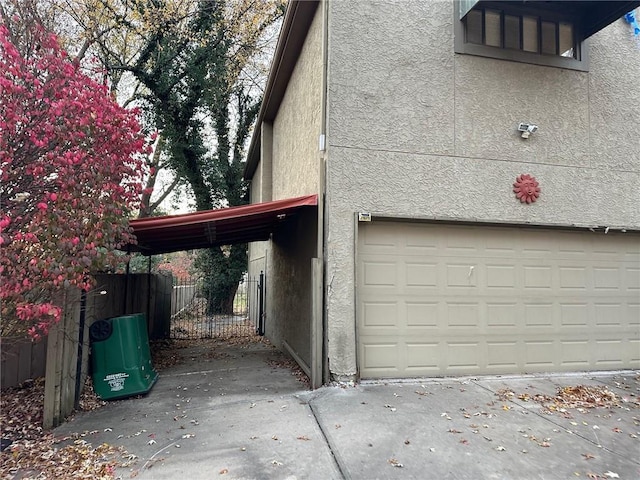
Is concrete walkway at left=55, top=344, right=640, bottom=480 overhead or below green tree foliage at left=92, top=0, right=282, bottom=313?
below

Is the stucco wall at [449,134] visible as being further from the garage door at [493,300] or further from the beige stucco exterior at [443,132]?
the garage door at [493,300]

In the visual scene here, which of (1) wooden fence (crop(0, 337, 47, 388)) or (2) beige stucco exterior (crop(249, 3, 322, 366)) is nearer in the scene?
(1) wooden fence (crop(0, 337, 47, 388))

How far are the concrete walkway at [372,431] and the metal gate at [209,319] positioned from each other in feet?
22.2

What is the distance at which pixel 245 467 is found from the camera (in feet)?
11.7

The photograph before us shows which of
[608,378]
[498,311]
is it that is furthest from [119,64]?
[608,378]

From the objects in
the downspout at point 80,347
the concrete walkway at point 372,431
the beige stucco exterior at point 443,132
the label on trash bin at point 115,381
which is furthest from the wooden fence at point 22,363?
the beige stucco exterior at point 443,132

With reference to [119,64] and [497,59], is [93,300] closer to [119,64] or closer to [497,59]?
[497,59]

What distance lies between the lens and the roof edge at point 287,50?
688 cm

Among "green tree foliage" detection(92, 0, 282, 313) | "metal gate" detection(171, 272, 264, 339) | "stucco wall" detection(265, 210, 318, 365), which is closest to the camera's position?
"stucco wall" detection(265, 210, 318, 365)

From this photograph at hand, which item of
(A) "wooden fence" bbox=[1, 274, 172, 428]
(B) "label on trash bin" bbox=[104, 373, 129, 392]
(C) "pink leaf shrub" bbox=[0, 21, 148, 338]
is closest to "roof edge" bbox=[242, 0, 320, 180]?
(C) "pink leaf shrub" bbox=[0, 21, 148, 338]

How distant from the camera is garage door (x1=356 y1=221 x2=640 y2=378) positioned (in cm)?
604

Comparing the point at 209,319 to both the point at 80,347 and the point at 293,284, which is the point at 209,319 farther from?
the point at 80,347

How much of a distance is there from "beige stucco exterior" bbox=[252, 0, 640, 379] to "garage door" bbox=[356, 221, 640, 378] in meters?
0.33

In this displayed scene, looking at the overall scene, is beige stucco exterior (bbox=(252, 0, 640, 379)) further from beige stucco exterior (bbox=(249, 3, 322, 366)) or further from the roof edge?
the roof edge
